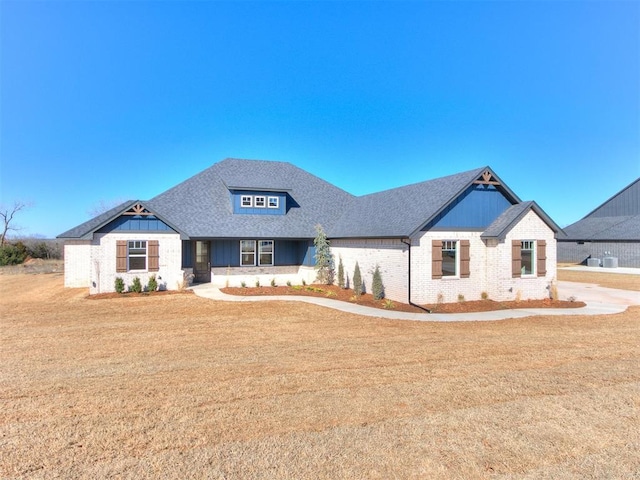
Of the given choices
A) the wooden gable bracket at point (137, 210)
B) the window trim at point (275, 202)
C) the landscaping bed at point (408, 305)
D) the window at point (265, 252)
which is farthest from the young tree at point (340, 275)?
the wooden gable bracket at point (137, 210)

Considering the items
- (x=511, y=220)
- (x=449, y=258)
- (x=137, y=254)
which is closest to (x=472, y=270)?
(x=449, y=258)

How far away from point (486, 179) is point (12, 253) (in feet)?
125

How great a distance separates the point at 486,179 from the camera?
1559 centimetres

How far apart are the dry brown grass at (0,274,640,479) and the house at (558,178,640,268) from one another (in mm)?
27865

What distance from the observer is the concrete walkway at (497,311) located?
1257 centimetres

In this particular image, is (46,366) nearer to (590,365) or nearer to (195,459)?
(195,459)

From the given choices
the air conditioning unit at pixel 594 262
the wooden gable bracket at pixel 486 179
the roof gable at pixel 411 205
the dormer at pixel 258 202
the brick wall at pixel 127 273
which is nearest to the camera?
the roof gable at pixel 411 205

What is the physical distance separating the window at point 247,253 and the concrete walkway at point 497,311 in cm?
245

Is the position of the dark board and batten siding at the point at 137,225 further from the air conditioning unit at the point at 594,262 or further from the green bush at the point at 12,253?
the air conditioning unit at the point at 594,262

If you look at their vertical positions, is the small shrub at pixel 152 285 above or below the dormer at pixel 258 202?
below

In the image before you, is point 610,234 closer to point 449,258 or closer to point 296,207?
point 449,258

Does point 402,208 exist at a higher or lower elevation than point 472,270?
higher

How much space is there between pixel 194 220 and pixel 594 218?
42.0m

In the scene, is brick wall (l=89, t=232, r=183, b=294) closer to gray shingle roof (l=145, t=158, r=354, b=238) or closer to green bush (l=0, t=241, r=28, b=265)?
gray shingle roof (l=145, t=158, r=354, b=238)
